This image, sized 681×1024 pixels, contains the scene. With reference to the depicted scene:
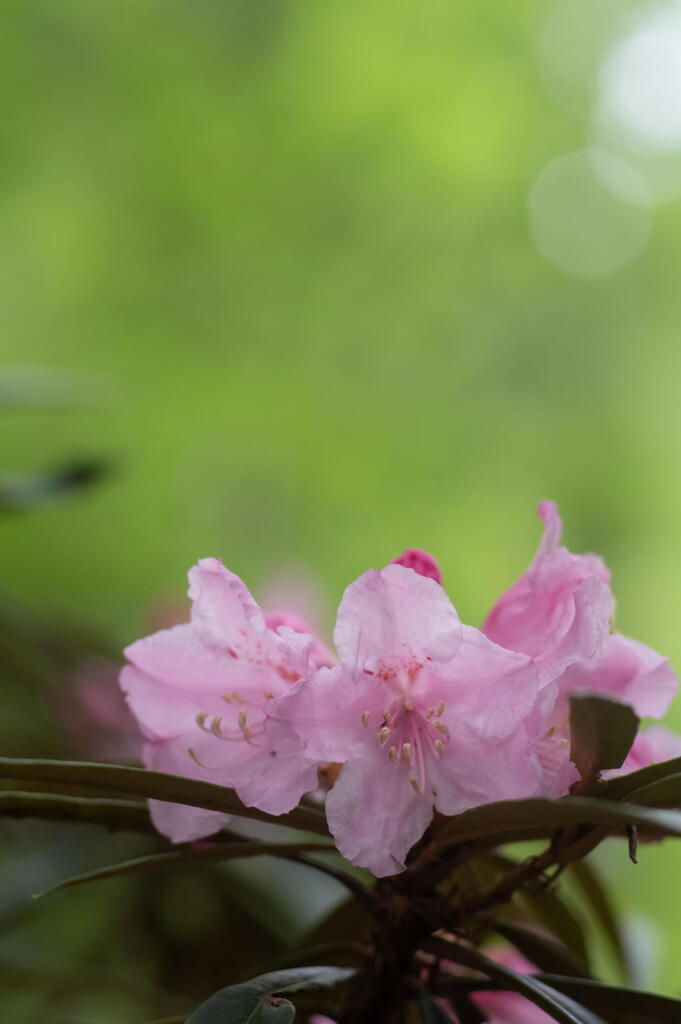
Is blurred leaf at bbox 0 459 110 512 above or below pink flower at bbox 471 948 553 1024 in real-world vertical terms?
above

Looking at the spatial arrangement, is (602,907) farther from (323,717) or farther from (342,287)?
(342,287)

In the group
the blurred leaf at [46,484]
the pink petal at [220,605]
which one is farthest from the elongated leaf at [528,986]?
the blurred leaf at [46,484]

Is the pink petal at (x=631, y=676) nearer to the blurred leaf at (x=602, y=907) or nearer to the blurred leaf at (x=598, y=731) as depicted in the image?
the blurred leaf at (x=598, y=731)

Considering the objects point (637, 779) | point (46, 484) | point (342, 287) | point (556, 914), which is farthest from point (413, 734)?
point (342, 287)

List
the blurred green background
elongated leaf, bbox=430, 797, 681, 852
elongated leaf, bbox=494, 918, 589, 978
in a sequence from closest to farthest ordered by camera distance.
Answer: elongated leaf, bbox=430, 797, 681, 852 → elongated leaf, bbox=494, 918, 589, 978 → the blurred green background

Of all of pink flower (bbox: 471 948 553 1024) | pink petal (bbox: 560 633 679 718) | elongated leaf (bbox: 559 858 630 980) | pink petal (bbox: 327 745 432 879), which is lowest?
pink flower (bbox: 471 948 553 1024)

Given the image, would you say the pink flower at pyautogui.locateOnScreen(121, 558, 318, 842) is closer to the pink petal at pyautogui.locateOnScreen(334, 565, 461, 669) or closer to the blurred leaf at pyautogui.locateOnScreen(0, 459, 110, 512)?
the pink petal at pyautogui.locateOnScreen(334, 565, 461, 669)

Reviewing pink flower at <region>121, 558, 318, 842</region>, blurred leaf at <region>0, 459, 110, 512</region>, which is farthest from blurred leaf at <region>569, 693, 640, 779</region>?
blurred leaf at <region>0, 459, 110, 512</region>
